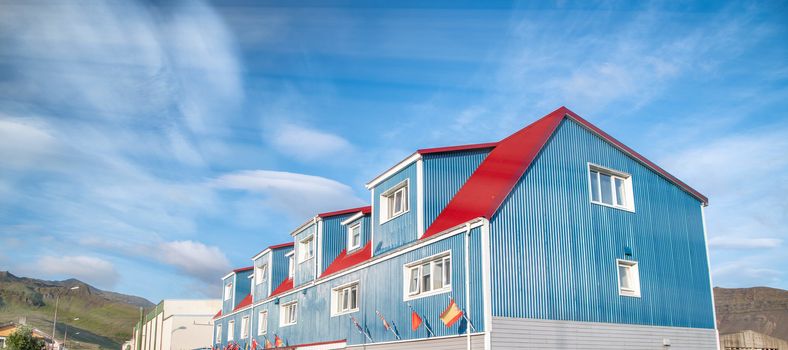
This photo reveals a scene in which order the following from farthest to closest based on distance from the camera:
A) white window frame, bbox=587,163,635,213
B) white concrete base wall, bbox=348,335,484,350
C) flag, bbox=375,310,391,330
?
flag, bbox=375,310,391,330, white window frame, bbox=587,163,635,213, white concrete base wall, bbox=348,335,484,350

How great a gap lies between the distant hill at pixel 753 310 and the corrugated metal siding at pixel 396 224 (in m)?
82.9

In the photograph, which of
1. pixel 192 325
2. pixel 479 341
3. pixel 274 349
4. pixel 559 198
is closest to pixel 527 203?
pixel 559 198

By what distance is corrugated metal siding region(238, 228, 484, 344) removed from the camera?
61.4ft

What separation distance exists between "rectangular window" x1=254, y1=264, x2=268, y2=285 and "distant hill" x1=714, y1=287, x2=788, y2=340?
7541 cm

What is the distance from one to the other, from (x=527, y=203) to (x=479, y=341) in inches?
171

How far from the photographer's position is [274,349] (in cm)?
3138

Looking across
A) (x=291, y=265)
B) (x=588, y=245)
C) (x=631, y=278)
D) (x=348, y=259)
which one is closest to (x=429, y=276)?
(x=588, y=245)

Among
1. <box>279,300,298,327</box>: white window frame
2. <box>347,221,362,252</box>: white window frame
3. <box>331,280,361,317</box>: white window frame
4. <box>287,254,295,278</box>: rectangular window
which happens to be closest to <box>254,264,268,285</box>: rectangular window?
<box>287,254,295,278</box>: rectangular window

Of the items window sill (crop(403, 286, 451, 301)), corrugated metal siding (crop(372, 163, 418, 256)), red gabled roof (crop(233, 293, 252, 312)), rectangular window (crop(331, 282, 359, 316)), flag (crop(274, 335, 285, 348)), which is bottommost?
flag (crop(274, 335, 285, 348))

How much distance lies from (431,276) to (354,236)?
9.24 metres

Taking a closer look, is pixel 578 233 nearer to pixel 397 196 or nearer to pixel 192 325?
pixel 397 196

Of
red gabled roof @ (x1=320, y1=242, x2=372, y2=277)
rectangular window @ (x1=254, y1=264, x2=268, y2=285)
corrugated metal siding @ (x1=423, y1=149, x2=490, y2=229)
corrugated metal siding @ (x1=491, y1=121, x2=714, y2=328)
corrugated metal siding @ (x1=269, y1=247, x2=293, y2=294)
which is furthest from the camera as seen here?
rectangular window @ (x1=254, y1=264, x2=268, y2=285)

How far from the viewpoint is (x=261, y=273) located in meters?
38.5

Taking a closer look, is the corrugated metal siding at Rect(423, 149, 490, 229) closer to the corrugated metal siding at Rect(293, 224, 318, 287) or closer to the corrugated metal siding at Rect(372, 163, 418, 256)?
the corrugated metal siding at Rect(372, 163, 418, 256)
